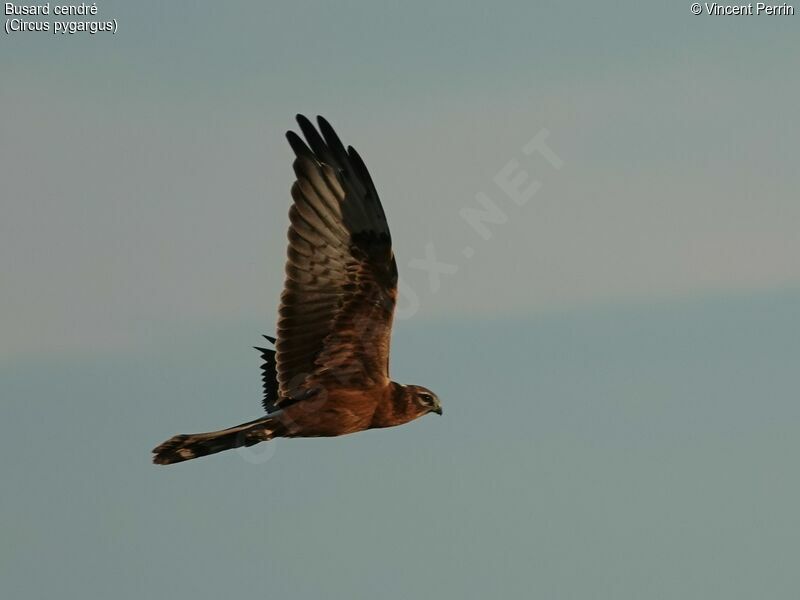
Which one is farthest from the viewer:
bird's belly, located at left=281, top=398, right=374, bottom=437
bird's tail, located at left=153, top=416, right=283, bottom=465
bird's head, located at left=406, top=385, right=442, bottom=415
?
bird's head, located at left=406, top=385, right=442, bottom=415

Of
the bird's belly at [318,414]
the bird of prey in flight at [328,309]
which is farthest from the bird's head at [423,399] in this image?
the bird's belly at [318,414]

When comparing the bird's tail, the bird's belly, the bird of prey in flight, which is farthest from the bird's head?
the bird's tail

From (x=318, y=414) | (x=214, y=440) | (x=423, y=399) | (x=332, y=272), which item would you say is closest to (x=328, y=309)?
(x=332, y=272)

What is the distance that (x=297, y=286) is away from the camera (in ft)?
54.4

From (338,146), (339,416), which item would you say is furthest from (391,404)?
(338,146)

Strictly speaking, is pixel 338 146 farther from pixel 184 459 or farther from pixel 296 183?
pixel 184 459

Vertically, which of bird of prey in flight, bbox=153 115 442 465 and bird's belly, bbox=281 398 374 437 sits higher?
bird of prey in flight, bbox=153 115 442 465

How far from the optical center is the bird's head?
17.0m

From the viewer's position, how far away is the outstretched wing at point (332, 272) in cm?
1644

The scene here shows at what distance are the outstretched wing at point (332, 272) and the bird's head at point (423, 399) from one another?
0.48 meters

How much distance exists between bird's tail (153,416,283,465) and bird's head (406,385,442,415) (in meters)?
1.56

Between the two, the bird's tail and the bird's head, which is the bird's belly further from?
the bird's head

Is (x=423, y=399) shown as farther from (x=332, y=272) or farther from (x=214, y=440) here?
(x=214, y=440)

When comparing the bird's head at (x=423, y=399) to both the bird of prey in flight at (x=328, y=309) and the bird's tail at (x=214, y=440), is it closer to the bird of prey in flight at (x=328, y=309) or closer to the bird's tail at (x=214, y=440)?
the bird of prey in flight at (x=328, y=309)
